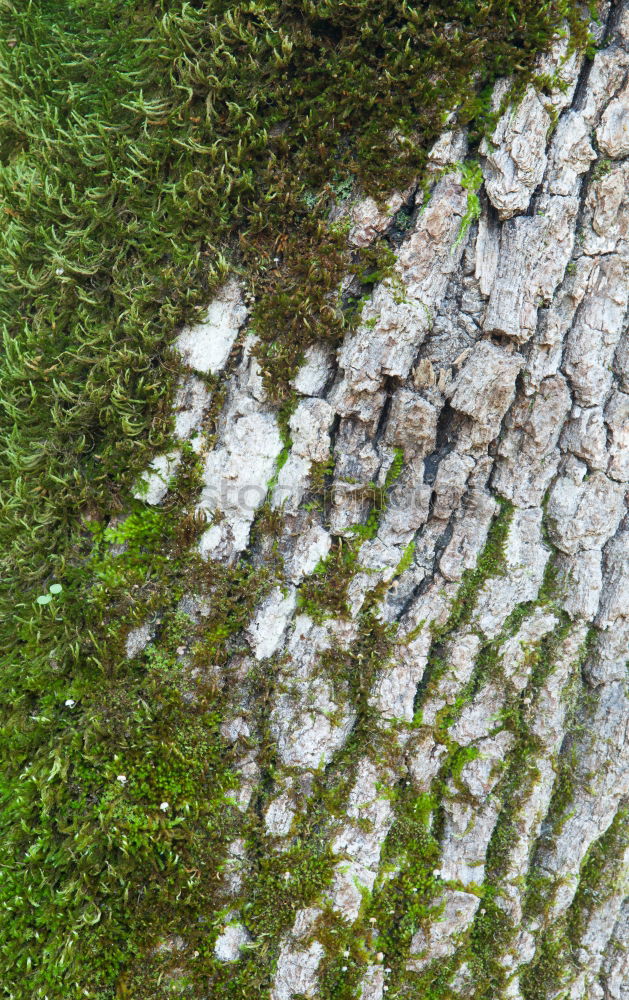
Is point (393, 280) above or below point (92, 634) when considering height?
above

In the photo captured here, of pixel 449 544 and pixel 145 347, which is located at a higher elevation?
pixel 145 347

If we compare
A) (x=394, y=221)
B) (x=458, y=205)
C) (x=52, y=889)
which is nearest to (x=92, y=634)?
(x=52, y=889)

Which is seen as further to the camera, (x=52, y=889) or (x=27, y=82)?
(x=27, y=82)

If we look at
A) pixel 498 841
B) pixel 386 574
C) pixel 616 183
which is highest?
pixel 616 183

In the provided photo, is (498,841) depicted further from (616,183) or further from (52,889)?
(616,183)
